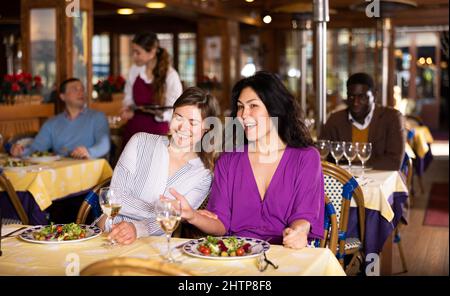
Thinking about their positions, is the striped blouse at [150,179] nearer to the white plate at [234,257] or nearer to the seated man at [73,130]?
the white plate at [234,257]

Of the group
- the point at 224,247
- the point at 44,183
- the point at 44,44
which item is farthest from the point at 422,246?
the point at 44,44

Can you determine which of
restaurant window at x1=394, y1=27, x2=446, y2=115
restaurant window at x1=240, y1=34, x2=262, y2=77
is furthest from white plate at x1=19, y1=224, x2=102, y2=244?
restaurant window at x1=394, y1=27, x2=446, y2=115

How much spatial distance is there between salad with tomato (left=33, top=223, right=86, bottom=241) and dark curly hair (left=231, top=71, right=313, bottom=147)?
2.56ft

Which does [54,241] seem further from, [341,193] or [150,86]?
A: [150,86]

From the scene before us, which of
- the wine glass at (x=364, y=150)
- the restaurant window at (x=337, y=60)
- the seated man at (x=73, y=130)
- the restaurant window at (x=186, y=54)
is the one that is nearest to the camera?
the wine glass at (x=364, y=150)

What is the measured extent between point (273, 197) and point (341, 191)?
2.40ft

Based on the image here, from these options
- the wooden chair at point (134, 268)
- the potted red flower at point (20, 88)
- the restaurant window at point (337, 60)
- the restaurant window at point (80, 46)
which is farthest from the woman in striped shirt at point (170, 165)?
the restaurant window at point (337, 60)

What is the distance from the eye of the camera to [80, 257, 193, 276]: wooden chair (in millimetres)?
1540

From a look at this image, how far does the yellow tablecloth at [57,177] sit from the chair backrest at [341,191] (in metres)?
1.84

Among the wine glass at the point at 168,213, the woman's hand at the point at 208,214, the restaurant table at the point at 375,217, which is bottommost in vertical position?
the restaurant table at the point at 375,217

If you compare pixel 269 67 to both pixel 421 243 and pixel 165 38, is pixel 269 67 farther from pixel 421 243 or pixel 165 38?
pixel 421 243

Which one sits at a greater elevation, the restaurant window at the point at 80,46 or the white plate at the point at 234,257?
the restaurant window at the point at 80,46

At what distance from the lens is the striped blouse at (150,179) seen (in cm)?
288

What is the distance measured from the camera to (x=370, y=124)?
442cm
